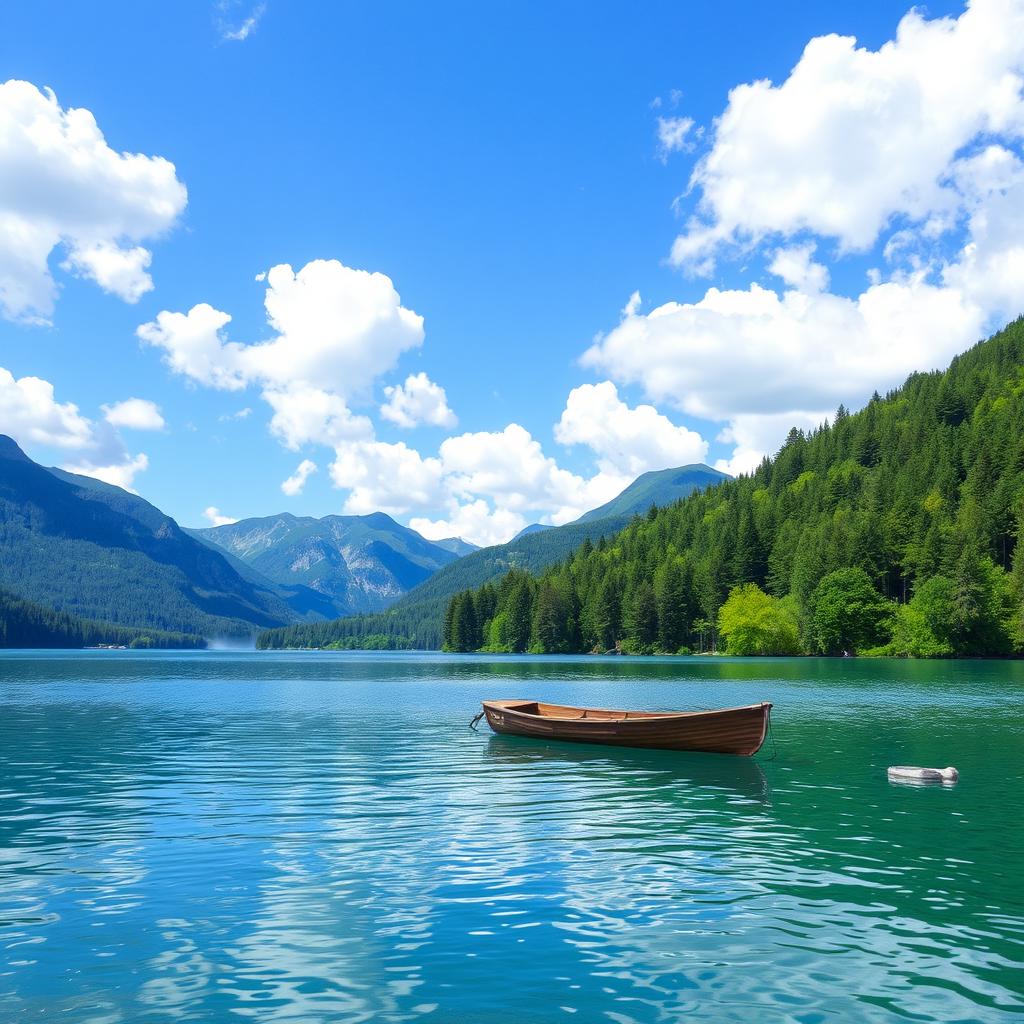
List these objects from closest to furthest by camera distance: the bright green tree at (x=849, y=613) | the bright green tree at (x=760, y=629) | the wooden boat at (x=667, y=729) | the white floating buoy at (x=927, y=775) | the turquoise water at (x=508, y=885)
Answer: the turquoise water at (x=508, y=885) < the white floating buoy at (x=927, y=775) < the wooden boat at (x=667, y=729) < the bright green tree at (x=849, y=613) < the bright green tree at (x=760, y=629)

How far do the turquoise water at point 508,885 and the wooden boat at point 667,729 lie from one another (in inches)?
35.2

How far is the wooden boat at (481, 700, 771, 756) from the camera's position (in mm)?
37312

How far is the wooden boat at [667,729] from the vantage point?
3731 centimetres

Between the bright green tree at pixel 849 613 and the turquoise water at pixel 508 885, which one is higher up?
the bright green tree at pixel 849 613

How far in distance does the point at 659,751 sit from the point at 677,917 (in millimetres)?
25757

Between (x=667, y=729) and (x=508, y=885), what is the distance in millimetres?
22332

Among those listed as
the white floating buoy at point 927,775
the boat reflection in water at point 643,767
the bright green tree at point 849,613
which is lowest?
the boat reflection in water at point 643,767

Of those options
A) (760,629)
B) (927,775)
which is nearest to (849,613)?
(760,629)

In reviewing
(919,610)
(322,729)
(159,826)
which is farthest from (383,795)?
(919,610)

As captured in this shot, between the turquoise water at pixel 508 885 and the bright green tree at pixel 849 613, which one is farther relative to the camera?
the bright green tree at pixel 849 613

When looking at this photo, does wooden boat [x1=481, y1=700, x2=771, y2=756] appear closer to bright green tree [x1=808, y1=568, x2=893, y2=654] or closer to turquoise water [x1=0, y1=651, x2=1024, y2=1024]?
turquoise water [x1=0, y1=651, x2=1024, y2=1024]

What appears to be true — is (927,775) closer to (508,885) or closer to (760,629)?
(508,885)

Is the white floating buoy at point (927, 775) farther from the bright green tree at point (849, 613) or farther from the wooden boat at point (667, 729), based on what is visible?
the bright green tree at point (849, 613)

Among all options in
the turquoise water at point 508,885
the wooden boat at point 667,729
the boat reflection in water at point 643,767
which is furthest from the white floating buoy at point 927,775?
the wooden boat at point 667,729
